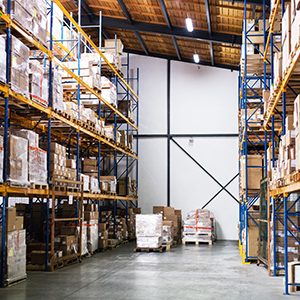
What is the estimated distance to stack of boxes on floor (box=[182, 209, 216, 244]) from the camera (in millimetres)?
19625

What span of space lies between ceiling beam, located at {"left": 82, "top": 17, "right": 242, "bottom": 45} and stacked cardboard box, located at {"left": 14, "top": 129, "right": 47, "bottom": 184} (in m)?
9.52

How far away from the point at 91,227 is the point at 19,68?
20.2ft

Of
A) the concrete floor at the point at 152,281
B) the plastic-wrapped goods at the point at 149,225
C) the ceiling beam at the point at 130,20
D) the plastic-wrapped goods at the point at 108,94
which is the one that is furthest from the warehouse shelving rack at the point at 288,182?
the ceiling beam at the point at 130,20

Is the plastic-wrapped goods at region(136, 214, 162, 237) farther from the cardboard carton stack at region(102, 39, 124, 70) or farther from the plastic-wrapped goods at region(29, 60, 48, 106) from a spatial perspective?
the plastic-wrapped goods at region(29, 60, 48, 106)

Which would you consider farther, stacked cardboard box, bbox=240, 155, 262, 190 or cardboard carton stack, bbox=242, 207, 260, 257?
stacked cardboard box, bbox=240, 155, 262, 190

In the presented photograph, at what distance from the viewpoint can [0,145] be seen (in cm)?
873

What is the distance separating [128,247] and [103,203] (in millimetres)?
4984

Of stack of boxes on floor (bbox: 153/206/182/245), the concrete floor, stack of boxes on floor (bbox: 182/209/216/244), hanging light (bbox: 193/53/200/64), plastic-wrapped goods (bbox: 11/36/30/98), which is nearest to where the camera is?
the concrete floor

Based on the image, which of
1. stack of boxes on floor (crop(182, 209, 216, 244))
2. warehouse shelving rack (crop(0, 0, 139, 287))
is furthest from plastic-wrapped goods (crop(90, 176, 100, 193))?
stack of boxes on floor (crop(182, 209, 216, 244))

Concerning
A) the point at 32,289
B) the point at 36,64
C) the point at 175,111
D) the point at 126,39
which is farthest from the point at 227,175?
the point at 32,289

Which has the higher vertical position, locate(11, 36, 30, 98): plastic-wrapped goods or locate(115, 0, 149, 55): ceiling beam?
locate(115, 0, 149, 55): ceiling beam

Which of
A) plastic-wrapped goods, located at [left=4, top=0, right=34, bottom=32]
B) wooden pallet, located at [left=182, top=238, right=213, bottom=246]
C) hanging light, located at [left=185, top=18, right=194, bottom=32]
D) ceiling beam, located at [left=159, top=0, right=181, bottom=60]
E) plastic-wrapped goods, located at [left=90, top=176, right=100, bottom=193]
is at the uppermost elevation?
ceiling beam, located at [left=159, top=0, right=181, bottom=60]

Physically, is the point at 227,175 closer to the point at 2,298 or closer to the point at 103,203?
the point at 103,203

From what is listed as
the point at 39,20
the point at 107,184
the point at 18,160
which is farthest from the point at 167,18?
the point at 18,160
